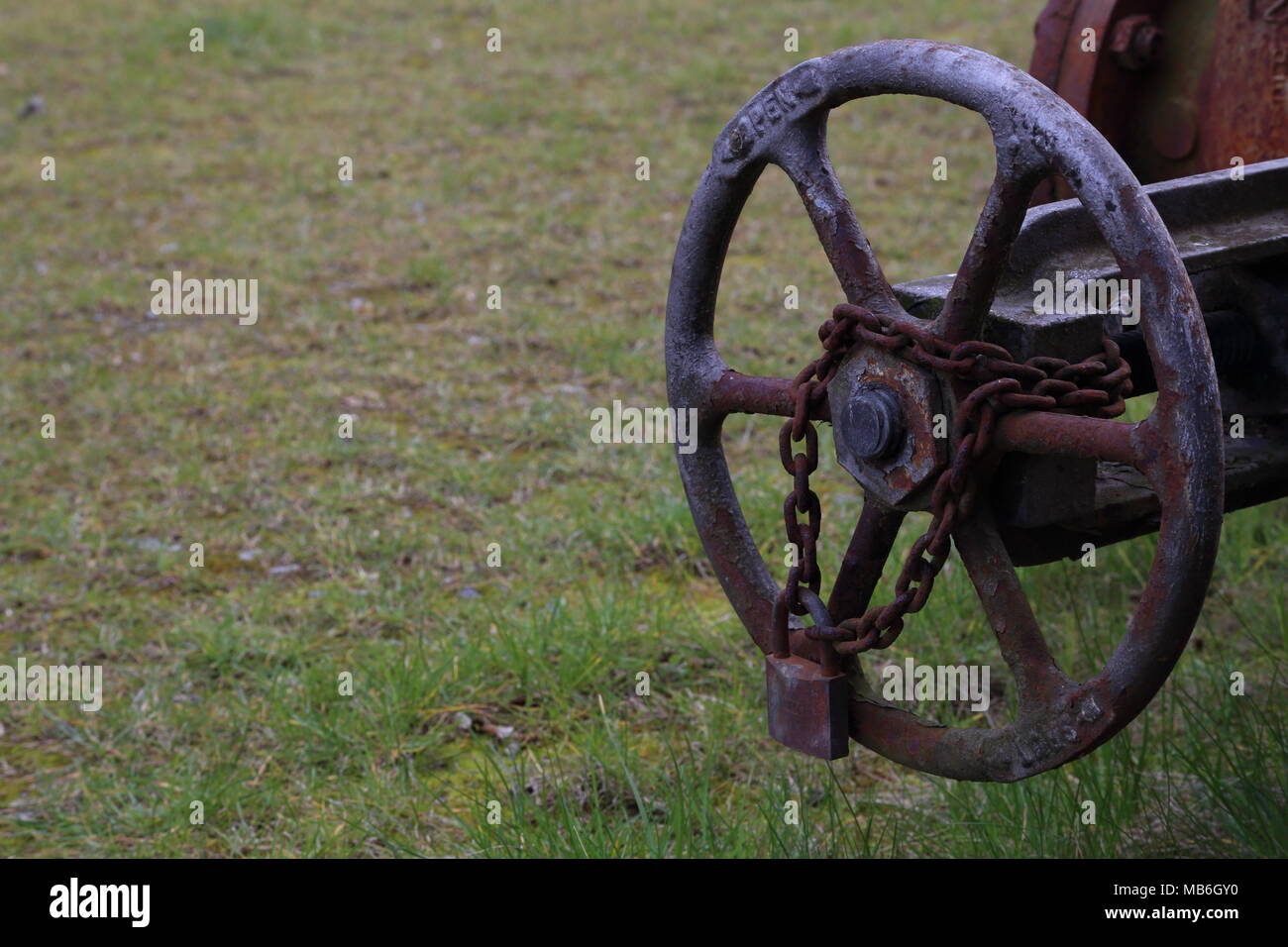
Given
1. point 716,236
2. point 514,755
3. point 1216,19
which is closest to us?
→ point 716,236

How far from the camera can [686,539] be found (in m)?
3.53

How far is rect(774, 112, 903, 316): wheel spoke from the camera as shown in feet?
5.58

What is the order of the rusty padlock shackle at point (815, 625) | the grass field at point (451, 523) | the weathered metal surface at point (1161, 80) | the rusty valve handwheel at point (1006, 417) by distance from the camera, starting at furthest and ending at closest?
the grass field at point (451, 523) → the weathered metal surface at point (1161, 80) → the rusty padlock shackle at point (815, 625) → the rusty valve handwheel at point (1006, 417)

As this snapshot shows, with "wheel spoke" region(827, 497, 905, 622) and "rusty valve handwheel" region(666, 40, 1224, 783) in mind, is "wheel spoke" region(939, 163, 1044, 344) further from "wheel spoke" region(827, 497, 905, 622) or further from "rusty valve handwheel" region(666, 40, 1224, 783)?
"wheel spoke" region(827, 497, 905, 622)

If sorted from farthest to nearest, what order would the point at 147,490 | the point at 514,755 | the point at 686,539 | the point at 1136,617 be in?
the point at 147,490
the point at 686,539
the point at 514,755
the point at 1136,617

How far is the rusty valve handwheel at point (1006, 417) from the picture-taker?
55.7 inches

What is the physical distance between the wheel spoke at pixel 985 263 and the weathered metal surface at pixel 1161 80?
88cm

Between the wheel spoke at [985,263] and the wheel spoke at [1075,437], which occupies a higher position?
the wheel spoke at [985,263]

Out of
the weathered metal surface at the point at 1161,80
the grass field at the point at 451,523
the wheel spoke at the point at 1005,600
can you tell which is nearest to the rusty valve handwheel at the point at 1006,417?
the wheel spoke at the point at 1005,600

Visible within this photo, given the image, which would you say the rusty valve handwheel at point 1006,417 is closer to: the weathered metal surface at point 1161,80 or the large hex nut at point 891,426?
the large hex nut at point 891,426
